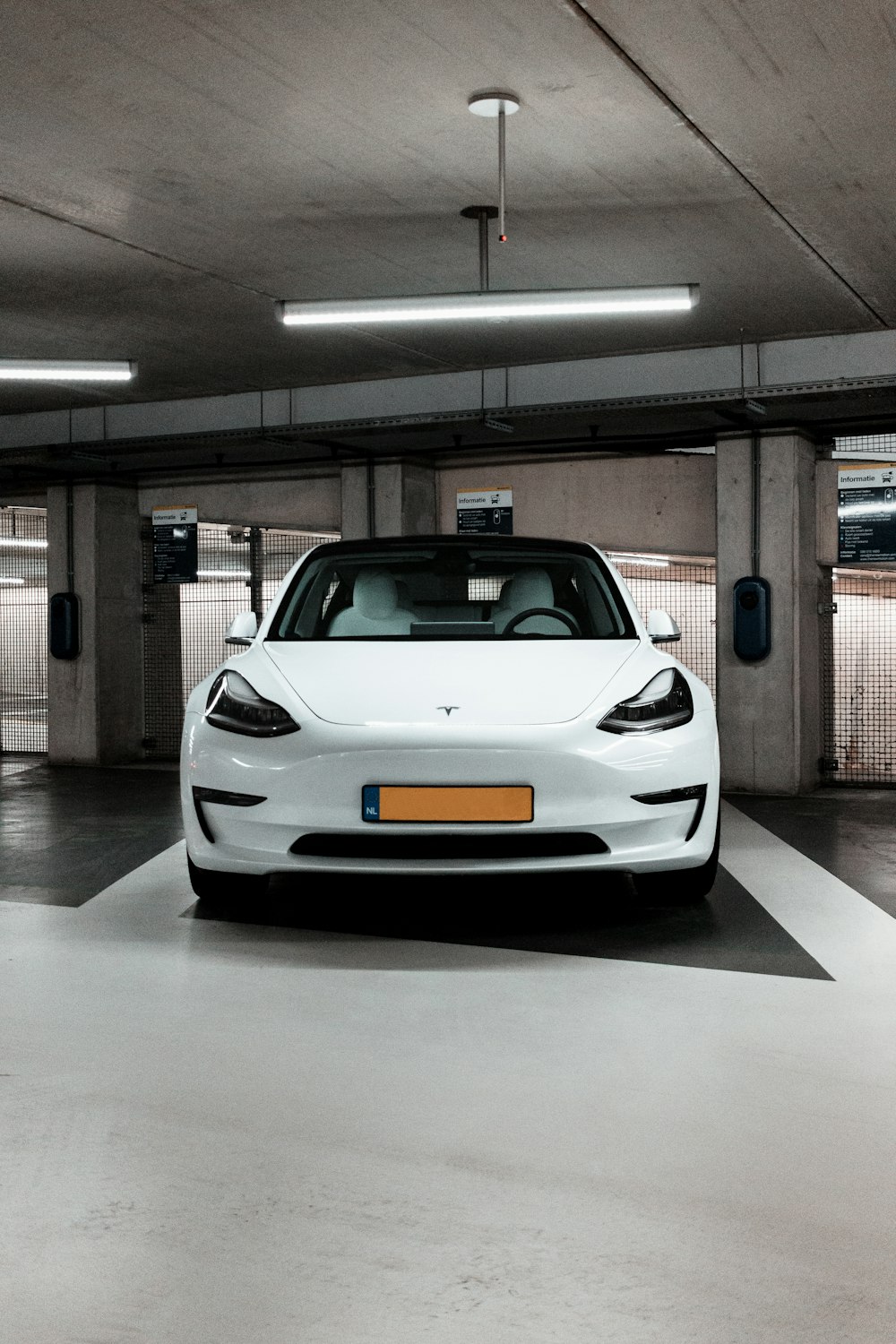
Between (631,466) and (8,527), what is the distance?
22.6ft

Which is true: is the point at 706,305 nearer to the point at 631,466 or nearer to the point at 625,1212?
the point at 631,466

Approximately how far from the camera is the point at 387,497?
11070 millimetres

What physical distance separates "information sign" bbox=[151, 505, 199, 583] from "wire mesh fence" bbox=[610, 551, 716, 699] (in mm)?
4205

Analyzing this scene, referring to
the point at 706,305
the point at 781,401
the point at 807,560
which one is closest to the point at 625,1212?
the point at 706,305

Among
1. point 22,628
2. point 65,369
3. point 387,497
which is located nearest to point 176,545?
point 22,628

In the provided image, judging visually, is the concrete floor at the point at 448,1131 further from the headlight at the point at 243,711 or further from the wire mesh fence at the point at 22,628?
the wire mesh fence at the point at 22,628

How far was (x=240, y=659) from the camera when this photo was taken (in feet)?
15.0

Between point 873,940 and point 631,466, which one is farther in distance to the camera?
point 631,466

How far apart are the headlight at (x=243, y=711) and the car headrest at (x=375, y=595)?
0.80 metres

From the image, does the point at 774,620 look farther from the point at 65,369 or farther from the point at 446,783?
the point at 446,783

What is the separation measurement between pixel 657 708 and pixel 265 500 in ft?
27.0

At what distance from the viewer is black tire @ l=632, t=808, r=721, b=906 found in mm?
4438

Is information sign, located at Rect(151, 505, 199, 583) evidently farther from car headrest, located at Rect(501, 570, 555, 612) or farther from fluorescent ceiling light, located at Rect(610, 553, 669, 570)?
car headrest, located at Rect(501, 570, 555, 612)

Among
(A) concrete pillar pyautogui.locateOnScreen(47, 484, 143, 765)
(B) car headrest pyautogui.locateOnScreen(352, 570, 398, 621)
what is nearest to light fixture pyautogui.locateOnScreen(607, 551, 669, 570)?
(A) concrete pillar pyautogui.locateOnScreen(47, 484, 143, 765)
